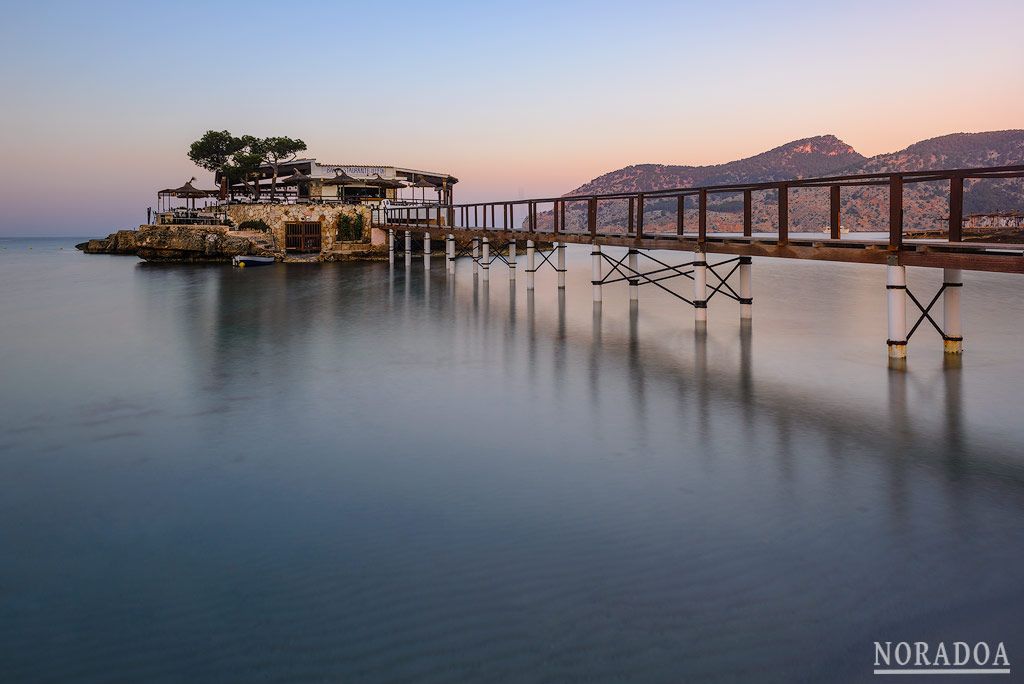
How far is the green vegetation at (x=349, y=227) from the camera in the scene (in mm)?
58969

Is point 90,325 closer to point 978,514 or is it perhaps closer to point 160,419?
point 160,419

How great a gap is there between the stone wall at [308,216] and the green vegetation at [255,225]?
0.17 m

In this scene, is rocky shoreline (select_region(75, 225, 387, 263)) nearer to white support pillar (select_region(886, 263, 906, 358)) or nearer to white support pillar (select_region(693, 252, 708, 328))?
white support pillar (select_region(693, 252, 708, 328))

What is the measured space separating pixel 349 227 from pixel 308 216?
3200mm

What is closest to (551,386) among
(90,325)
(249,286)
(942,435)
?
(942,435)

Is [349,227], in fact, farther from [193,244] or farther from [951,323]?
[951,323]

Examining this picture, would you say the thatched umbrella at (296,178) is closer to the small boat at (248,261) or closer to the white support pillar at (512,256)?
the small boat at (248,261)

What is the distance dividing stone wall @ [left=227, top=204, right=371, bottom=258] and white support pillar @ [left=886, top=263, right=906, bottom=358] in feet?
160

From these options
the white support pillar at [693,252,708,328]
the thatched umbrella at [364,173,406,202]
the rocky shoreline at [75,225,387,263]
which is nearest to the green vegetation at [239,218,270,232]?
the rocky shoreline at [75,225,387,263]

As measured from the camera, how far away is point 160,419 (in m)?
12.2

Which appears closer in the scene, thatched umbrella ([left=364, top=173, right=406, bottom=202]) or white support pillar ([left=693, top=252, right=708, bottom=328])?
white support pillar ([left=693, top=252, right=708, bottom=328])

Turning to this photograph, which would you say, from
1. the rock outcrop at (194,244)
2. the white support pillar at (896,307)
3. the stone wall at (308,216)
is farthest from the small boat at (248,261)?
the white support pillar at (896,307)

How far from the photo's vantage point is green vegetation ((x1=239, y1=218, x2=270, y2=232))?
5994cm

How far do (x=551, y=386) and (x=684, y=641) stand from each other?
9317mm
